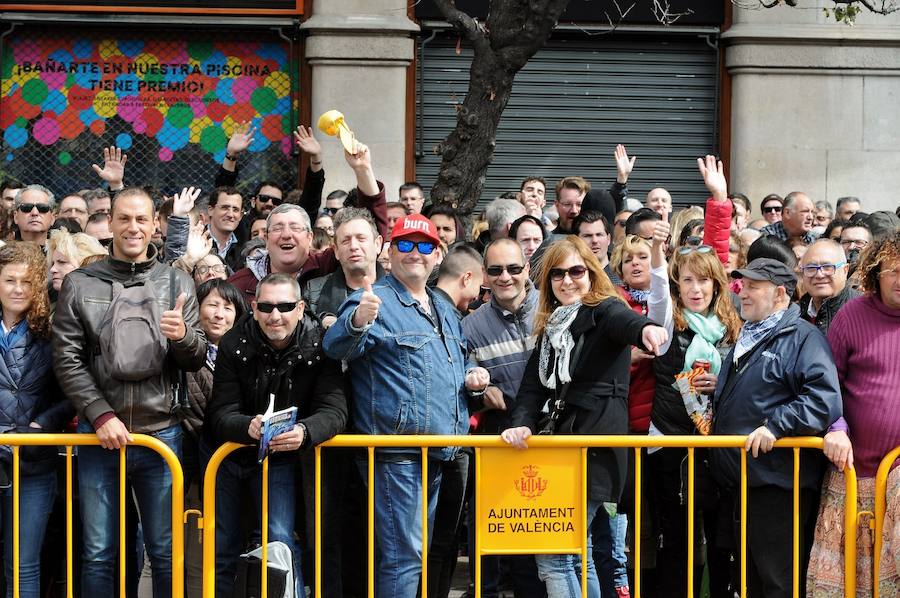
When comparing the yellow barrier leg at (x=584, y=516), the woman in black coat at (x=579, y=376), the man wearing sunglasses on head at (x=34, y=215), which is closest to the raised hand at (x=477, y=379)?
the woman in black coat at (x=579, y=376)

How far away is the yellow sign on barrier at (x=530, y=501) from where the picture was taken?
6344 mm

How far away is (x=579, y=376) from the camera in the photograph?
6426 millimetres

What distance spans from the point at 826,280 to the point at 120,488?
3771 millimetres

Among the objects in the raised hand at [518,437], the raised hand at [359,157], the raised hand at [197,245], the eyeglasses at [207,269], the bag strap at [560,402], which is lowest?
the raised hand at [518,437]

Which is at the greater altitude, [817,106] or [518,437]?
[817,106]

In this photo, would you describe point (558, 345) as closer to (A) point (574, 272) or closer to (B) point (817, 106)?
(A) point (574, 272)

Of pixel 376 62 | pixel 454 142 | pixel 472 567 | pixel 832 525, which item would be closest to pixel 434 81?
pixel 376 62

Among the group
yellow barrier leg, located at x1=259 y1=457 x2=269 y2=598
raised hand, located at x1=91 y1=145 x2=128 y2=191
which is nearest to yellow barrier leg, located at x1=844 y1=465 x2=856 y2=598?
yellow barrier leg, located at x1=259 y1=457 x2=269 y2=598

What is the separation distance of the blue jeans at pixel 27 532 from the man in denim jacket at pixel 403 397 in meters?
1.55

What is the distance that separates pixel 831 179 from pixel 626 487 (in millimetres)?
8129

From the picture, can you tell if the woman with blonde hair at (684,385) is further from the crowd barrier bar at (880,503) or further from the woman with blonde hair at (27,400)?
the woman with blonde hair at (27,400)

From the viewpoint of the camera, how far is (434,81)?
47.1 ft

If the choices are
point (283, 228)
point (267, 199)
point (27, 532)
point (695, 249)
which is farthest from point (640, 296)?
point (267, 199)

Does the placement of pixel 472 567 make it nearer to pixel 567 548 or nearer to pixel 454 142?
pixel 567 548
